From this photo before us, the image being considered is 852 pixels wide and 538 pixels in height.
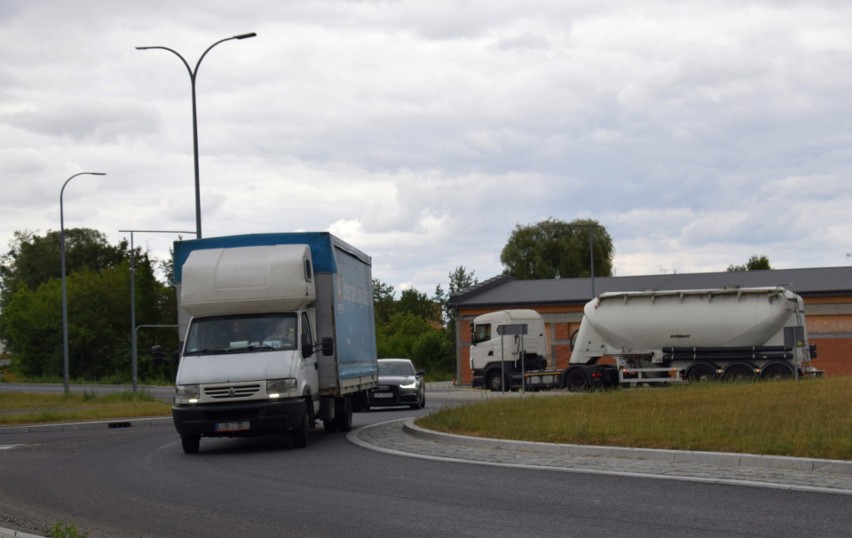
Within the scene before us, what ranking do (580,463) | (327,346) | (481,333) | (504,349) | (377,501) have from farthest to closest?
(481,333) → (504,349) → (327,346) → (580,463) → (377,501)

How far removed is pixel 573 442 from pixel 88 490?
673cm

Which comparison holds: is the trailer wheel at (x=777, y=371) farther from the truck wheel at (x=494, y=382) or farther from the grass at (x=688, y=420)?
the grass at (x=688, y=420)

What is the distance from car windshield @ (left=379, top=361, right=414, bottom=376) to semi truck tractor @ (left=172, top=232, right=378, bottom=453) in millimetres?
12568

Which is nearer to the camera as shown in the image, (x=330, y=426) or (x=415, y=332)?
(x=330, y=426)

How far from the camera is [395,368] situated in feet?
111

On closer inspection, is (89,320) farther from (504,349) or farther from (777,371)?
(777,371)

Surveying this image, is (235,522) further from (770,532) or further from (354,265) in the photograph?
(354,265)

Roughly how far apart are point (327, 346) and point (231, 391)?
1.86m

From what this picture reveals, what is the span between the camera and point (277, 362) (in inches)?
709

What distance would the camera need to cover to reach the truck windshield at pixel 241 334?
1841cm

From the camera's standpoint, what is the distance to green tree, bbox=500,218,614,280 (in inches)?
3725

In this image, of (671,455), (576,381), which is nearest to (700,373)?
(576,381)

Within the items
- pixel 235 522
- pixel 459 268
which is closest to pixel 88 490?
pixel 235 522

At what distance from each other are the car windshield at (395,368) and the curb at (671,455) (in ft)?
48.7
